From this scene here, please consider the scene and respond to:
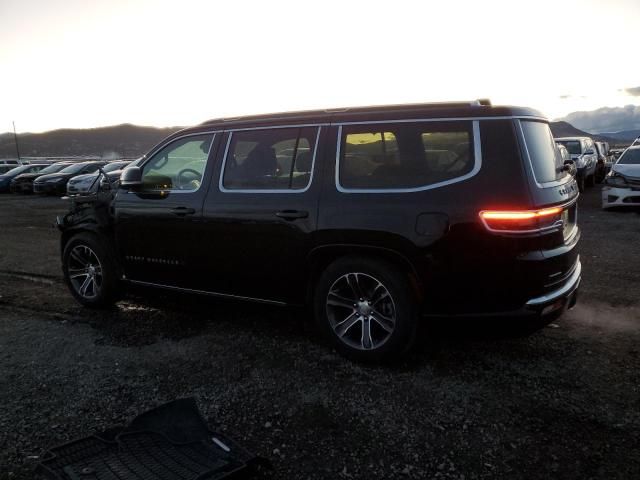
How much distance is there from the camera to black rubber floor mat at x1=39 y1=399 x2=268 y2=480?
260 cm

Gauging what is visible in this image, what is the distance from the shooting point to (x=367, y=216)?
12.1 feet

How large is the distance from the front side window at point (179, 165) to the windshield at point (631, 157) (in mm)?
11064

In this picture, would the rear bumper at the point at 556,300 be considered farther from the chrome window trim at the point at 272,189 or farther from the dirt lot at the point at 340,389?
the chrome window trim at the point at 272,189

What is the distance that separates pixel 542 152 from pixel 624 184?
9765mm

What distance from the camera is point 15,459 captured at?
288 cm

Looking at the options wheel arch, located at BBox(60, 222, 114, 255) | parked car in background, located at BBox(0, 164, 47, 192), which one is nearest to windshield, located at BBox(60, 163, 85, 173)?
parked car in background, located at BBox(0, 164, 47, 192)

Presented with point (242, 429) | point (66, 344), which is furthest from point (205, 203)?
point (242, 429)

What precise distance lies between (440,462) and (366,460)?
0.39 meters

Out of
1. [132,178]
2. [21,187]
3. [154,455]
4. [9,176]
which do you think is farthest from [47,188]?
[154,455]

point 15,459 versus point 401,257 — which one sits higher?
point 401,257

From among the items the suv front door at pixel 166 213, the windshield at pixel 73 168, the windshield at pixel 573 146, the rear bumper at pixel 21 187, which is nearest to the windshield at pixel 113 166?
the windshield at pixel 73 168

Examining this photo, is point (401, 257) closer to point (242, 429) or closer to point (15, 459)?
point (242, 429)

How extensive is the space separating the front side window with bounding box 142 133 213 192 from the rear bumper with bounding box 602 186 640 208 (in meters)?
10.7

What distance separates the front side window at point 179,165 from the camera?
4.61 m
